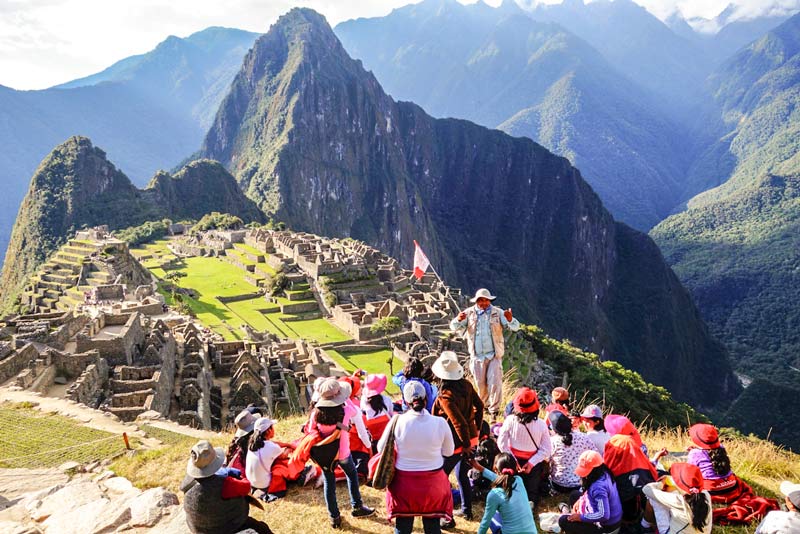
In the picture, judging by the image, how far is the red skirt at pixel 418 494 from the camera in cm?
503

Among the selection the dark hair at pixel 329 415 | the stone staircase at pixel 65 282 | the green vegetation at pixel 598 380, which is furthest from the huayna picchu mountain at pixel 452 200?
the dark hair at pixel 329 415

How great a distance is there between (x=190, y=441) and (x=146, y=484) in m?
1.68

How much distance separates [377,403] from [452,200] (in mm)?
186492

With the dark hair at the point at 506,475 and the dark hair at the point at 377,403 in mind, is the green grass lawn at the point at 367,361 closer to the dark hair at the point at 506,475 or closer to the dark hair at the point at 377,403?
the dark hair at the point at 377,403

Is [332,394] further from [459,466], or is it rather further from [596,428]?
[596,428]

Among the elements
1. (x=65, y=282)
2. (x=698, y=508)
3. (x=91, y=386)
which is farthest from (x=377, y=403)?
(x=65, y=282)

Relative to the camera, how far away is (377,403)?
22.9 feet

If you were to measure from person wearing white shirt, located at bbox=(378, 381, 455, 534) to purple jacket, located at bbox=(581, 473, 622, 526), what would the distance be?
1393 millimetres

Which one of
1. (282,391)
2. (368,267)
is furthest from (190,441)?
(368,267)

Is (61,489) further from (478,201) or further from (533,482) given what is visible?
(478,201)

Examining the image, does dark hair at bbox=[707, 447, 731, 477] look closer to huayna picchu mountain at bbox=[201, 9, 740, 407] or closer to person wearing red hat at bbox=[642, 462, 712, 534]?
person wearing red hat at bbox=[642, 462, 712, 534]

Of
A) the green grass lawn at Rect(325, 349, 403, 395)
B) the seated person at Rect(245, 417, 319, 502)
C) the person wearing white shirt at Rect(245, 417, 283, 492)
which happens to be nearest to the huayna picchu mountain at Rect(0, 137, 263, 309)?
the green grass lawn at Rect(325, 349, 403, 395)

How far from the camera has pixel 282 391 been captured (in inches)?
723

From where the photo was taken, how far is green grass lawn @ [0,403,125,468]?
8.75 meters
